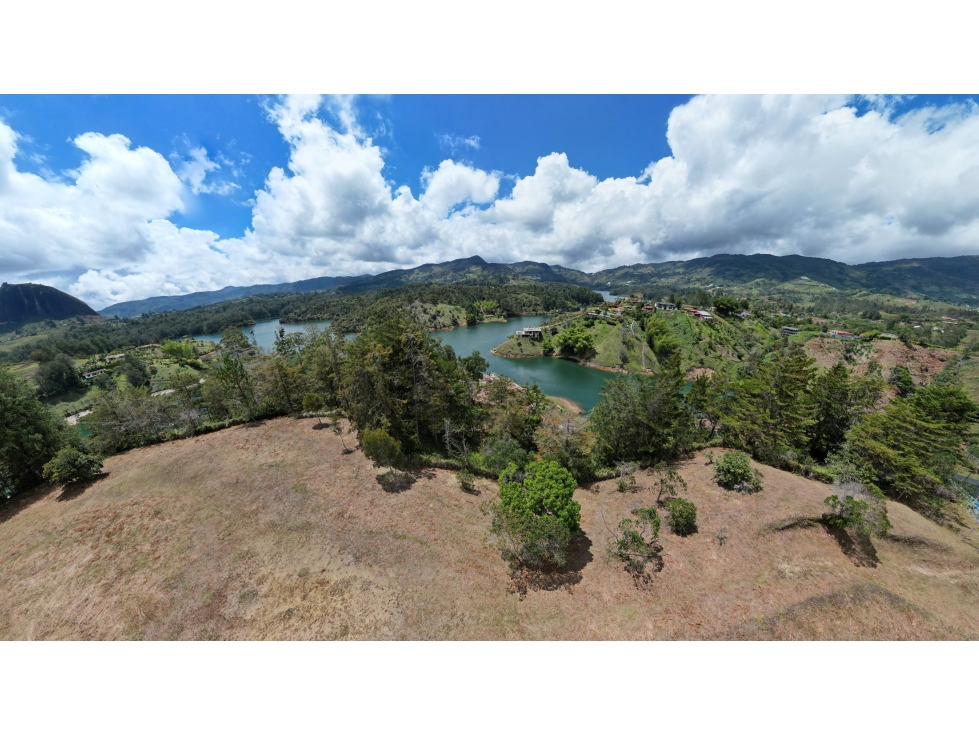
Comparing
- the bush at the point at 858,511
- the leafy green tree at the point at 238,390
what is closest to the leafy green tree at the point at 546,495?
the bush at the point at 858,511

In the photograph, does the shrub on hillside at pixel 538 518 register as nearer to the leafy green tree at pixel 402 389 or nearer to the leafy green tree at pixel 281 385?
the leafy green tree at pixel 402 389

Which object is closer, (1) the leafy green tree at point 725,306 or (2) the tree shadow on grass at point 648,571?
(2) the tree shadow on grass at point 648,571

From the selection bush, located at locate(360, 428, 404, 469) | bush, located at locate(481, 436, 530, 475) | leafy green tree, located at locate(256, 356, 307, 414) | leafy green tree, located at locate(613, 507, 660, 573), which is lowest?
leafy green tree, located at locate(613, 507, 660, 573)

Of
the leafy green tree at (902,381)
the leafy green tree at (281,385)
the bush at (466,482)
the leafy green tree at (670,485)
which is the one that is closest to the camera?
the leafy green tree at (670,485)

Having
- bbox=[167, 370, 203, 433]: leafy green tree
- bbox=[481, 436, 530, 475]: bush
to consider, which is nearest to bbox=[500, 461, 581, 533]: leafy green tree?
bbox=[481, 436, 530, 475]: bush

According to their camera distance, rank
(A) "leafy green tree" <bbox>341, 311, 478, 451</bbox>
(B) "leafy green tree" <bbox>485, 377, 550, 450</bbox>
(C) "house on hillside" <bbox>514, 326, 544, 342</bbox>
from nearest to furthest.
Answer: (A) "leafy green tree" <bbox>341, 311, 478, 451</bbox>
(B) "leafy green tree" <bbox>485, 377, 550, 450</bbox>
(C) "house on hillside" <bbox>514, 326, 544, 342</bbox>

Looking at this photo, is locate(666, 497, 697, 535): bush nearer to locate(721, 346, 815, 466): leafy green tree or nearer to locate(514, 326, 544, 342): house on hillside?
locate(721, 346, 815, 466): leafy green tree

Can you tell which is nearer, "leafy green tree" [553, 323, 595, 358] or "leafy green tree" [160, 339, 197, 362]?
"leafy green tree" [553, 323, 595, 358]

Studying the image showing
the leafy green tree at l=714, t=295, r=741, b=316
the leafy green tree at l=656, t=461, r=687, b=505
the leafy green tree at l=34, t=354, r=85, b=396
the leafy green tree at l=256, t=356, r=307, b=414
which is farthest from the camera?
the leafy green tree at l=714, t=295, r=741, b=316
